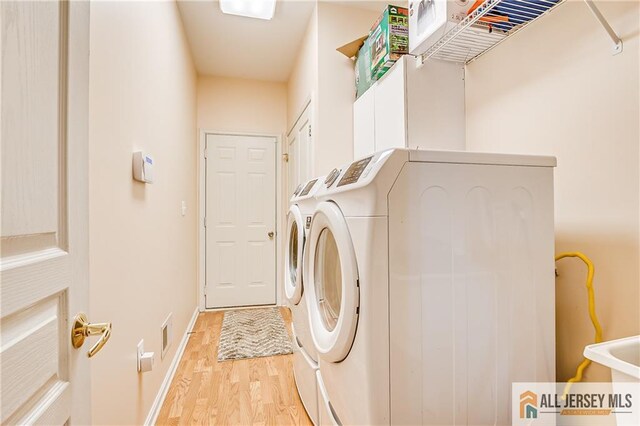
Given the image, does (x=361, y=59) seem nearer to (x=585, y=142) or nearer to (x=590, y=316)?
(x=585, y=142)

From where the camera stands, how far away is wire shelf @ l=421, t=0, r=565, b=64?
1185 millimetres

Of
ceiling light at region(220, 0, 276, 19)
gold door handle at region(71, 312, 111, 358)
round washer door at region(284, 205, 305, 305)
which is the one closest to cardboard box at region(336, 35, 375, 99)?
ceiling light at region(220, 0, 276, 19)

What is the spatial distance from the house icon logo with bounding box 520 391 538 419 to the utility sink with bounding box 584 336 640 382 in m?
0.33

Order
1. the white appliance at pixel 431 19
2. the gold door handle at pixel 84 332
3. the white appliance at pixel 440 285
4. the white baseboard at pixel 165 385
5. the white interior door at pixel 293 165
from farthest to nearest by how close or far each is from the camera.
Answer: the white interior door at pixel 293 165 < the white baseboard at pixel 165 385 < the white appliance at pixel 431 19 < the white appliance at pixel 440 285 < the gold door handle at pixel 84 332

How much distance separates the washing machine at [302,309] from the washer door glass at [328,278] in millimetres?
187

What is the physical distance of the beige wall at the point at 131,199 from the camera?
42.3 inches

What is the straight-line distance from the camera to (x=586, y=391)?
108 cm

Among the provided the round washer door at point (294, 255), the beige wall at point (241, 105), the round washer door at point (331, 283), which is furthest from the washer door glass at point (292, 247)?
the beige wall at point (241, 105)

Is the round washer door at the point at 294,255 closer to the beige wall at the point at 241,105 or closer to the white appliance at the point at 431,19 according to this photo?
the white appliance at the point at 431,19

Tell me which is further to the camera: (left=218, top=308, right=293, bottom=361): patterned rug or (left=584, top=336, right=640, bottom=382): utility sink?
(left=218, top=308, right=293, bottom=361): patterned rug

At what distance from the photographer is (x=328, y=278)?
1347 millimetres

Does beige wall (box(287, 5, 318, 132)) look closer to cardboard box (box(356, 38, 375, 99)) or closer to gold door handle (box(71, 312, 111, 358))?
cardboard box (box(356, 38, 375, 99))

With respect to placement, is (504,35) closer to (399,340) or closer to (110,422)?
(399,340)

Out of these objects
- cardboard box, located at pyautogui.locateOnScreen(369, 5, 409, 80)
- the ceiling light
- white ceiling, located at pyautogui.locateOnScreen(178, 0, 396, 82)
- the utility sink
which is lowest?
the utility sink
